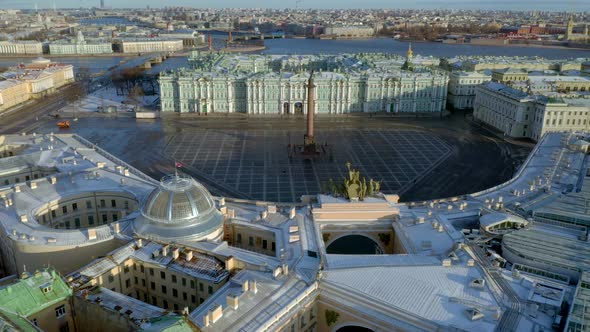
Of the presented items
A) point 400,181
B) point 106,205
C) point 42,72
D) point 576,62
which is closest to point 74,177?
point 106,205

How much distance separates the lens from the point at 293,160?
77062 mm

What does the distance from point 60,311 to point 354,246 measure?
2573 cm

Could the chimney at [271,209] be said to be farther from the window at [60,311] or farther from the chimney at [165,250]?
the window at [60,311]

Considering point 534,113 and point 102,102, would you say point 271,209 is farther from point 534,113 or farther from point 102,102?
point 102,102

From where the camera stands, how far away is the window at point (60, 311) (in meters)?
28.8

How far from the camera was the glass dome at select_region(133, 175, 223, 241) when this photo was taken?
37.2m

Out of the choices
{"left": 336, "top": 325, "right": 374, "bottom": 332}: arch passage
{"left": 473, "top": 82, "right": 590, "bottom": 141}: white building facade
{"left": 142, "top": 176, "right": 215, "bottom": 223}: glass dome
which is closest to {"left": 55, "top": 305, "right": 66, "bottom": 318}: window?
{"left": 142, "top": 176, "right": 215, "bottom": 223}: glass dome

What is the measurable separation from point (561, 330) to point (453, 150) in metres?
58.4

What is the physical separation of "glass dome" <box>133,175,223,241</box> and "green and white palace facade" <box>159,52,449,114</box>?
240ft

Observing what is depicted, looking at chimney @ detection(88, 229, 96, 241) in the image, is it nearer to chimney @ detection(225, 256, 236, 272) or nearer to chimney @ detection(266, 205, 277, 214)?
chimney @ detection(225, 256, 236, 272)

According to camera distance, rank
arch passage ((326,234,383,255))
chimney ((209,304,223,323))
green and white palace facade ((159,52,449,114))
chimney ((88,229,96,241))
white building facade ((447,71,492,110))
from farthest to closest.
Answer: white building facade ((447,71,492,110)) → green and white palace facade ((159,52,449,114)) → arch passage ((326,234,383,255)) → chimney ((88,229,96,241)) → chimney ((209,304,223,323))

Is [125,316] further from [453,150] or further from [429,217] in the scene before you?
[453,150]

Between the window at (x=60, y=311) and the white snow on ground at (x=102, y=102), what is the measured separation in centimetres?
8695

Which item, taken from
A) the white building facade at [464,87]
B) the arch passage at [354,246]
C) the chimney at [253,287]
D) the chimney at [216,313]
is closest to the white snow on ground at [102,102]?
the white building facade at [464,87]
